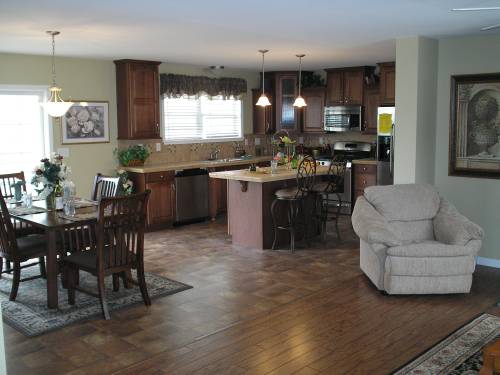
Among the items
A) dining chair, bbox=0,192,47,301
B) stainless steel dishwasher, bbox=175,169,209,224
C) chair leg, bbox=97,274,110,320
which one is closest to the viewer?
chair leg, bbox=97,274,110,320

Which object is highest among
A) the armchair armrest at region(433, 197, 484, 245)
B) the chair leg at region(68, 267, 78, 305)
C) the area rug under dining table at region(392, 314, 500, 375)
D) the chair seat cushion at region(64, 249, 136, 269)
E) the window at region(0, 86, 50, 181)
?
the window at region(0, 86, 50, 181)

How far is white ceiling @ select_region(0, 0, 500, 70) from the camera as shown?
13.0 ft

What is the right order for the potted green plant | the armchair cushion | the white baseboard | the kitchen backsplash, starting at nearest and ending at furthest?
the armchair cushion
the white baseboard
the potted green plant
the kitchen backsplash

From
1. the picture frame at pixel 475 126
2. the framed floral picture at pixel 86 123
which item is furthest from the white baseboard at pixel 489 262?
the framed floral picture at pixel 86 123

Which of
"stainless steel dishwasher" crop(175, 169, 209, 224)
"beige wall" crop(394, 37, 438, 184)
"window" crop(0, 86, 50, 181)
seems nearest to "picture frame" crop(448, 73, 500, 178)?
"beige wall" crop(394, 37, 438, 184)

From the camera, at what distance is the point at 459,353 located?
3631mm

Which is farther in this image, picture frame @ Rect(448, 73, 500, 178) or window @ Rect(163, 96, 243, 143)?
window @ Rect(163, 96, 243, 143)

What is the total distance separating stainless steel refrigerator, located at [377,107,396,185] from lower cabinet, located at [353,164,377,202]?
19 centimetres

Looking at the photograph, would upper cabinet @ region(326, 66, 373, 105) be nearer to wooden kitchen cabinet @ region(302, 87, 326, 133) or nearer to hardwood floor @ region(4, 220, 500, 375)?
wooden kitchen cabinet @ region(302, 87, 326, 133)

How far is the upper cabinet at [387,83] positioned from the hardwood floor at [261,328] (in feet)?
10.9

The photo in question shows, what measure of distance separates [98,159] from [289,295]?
389 cm

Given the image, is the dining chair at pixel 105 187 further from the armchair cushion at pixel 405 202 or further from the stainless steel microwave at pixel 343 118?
the stainless steel microwave at pixel 343 118

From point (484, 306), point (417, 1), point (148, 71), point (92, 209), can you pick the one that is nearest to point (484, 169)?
point (484, 306)

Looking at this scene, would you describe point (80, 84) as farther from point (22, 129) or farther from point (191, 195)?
point (191, 195)
